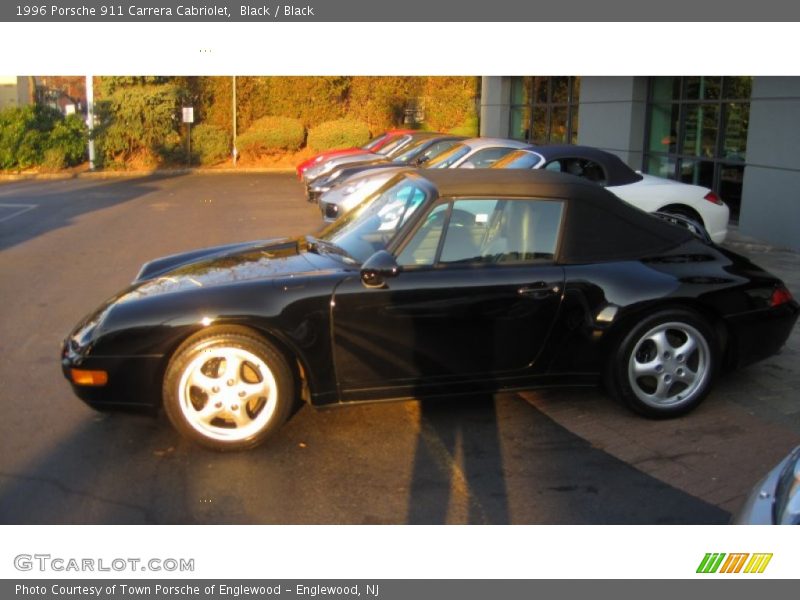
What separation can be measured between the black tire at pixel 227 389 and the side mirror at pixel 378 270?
2.05ft

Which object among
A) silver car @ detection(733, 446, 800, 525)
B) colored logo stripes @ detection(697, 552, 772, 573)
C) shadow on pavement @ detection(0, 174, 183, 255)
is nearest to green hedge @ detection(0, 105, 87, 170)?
shadow on pavement @ detection(0, 174, 183, 255)

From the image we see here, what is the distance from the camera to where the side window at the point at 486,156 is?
12.4m

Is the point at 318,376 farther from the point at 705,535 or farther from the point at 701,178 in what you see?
the point at 701,178

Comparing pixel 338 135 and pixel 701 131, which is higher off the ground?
pixel 701 131

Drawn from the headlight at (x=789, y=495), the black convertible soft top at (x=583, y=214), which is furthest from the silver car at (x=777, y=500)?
the black convertible soft top at (x=583, y=214)

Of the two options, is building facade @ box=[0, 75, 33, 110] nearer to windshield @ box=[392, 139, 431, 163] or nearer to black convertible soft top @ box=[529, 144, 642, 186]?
windshield @ box=[392, 139, 431, 163]

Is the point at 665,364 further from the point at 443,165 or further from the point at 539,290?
the point at 443,165

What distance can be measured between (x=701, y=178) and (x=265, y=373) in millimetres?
11487

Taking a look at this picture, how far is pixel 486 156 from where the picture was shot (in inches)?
489

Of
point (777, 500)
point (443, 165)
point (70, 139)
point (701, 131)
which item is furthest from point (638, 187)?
point (70, 139)

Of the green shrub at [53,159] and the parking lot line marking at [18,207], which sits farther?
the green shrub at [53,159]

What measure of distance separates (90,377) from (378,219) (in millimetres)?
2002

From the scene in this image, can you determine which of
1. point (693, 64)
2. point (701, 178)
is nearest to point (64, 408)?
point (693, 64)

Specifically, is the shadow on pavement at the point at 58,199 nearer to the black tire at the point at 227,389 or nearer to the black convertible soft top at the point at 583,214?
the black tire at the point at 227,389
